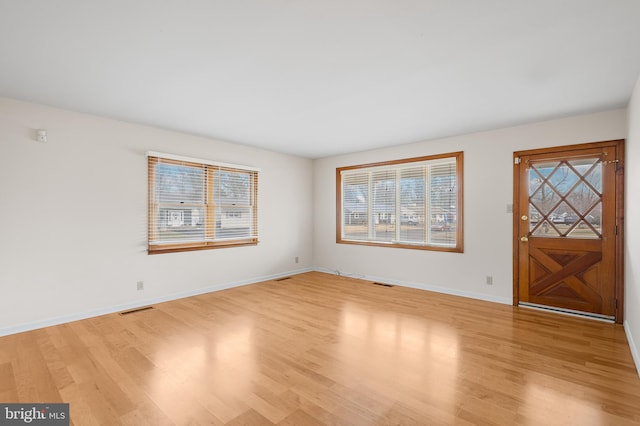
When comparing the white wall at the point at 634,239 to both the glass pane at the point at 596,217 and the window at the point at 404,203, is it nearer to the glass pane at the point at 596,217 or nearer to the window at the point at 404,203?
the glass pane at the point at 596,217

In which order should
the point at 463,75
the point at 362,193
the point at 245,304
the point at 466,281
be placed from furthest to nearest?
the point at 362,193, the point at 466,281, the point at 245,304, the point at 463,75

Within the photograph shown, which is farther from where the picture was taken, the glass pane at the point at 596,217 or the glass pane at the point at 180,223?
the glass pane at the point at 180,223

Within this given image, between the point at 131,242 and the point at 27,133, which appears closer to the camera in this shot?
the point at 27,133

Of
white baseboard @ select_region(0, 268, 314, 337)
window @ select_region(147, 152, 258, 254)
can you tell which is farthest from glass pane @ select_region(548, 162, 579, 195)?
white baseboard @ select_region(0, 268, 314, 337)

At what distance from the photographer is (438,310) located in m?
4.01

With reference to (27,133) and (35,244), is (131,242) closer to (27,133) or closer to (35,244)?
(35,244)

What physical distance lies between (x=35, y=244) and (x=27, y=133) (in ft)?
4.09

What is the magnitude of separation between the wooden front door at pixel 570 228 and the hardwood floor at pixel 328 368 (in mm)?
335

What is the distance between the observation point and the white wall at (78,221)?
3.26m

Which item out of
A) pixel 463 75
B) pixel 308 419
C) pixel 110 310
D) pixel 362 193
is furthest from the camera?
pixel 362 193

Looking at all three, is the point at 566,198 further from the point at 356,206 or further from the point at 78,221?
the point at 78,221

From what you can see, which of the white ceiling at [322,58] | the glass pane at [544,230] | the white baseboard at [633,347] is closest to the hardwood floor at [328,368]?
the white baseboard at [633,347]

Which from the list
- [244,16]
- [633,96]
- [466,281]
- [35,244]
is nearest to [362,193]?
[466,281]

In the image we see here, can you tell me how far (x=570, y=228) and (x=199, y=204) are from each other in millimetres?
5264
